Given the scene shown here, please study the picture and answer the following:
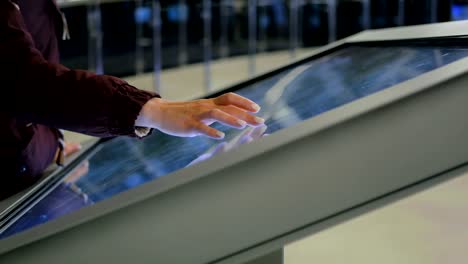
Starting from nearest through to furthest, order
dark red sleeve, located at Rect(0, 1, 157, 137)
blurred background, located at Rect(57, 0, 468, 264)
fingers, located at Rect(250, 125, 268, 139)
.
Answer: fingers, located at Rect(250, 125, 268, 139), dark red sleeve, located at Rect(0, 1, 157, 137), blurred background, located at Rect(57, 0, 468, 264)

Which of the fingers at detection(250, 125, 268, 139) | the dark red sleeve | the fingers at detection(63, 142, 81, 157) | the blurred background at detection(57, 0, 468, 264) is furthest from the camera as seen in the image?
the blurred background at detection(57, 0, 468, 264)

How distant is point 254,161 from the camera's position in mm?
694

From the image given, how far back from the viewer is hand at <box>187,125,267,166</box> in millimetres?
781

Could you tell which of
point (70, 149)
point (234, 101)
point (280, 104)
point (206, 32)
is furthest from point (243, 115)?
point (206, 32)

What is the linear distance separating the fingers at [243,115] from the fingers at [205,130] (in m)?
0.03

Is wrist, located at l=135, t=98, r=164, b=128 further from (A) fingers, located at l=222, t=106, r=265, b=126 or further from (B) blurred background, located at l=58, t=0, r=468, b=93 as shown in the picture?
(B) blurred background, located at l=58, t=0, r=468, b=93

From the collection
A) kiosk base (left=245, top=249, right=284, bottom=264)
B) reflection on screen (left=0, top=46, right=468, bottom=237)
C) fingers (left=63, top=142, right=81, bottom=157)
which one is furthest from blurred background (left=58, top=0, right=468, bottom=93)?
kiosk base (left=245, top=249, right=284, bottom=264)

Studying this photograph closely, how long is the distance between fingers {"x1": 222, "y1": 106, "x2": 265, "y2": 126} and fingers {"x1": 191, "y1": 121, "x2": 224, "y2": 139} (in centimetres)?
3

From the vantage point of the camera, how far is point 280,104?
101 centimetres

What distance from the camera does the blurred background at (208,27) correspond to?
540cm

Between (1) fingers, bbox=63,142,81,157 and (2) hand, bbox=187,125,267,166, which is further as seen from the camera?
(1) fingers, bbox=63,142,81,157

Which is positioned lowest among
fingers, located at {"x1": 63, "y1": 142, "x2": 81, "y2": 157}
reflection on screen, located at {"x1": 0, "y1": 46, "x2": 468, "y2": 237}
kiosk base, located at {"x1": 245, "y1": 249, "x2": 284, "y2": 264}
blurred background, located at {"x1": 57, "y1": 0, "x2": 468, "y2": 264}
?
blurred background, located at {"x1": 57, "y1": 0, "x2": 468, "y2": 264}

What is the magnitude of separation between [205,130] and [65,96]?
204 mm

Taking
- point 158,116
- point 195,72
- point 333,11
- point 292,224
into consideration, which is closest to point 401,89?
point 292,224
